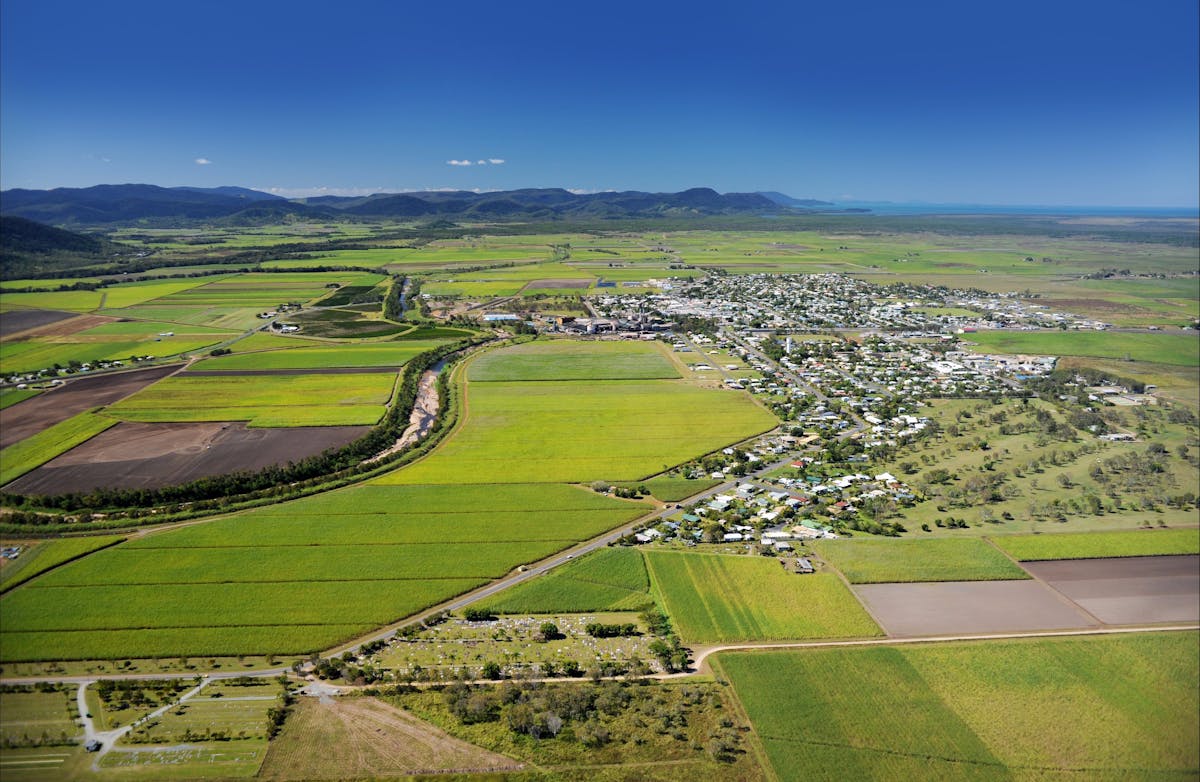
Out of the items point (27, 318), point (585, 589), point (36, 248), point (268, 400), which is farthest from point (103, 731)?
point (36, 248)

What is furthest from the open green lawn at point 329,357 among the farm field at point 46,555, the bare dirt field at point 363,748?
the bare dirt field at point 363,748

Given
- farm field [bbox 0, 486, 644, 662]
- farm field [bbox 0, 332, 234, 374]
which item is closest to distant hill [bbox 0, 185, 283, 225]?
farm field [bbox 0, 332, 234, 374]

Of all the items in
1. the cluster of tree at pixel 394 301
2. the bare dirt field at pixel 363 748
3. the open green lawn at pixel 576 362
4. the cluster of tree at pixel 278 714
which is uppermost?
the cluster of tree at pixel 394 301

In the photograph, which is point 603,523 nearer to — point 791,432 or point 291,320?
point 791,432

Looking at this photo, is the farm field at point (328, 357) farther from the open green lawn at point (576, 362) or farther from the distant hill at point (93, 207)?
the distant hill at point (93, 207)

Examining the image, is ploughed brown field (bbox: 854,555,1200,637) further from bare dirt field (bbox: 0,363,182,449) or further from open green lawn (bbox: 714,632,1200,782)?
bare dirt field (bbox: 0,363,182,449)

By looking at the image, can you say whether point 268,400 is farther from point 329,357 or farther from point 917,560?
point 917,560
